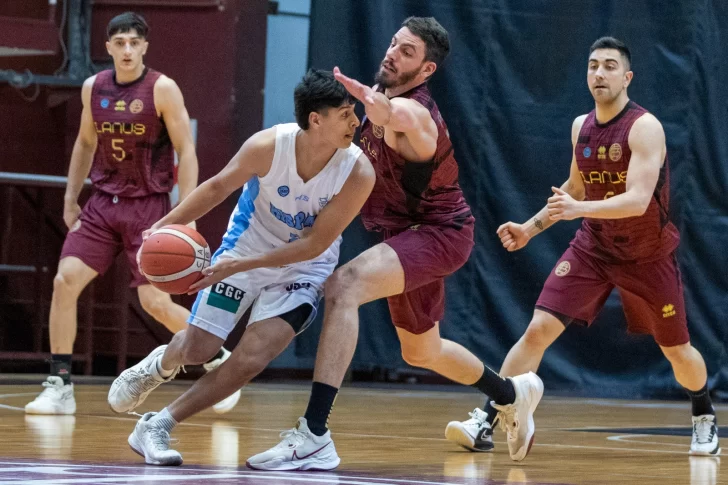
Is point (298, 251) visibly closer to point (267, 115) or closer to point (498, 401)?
point (498, 401)

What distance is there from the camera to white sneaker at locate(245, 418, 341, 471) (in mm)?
4582

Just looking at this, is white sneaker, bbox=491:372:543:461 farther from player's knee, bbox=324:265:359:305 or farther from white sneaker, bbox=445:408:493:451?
player's knee, bbox=324:265:359:305

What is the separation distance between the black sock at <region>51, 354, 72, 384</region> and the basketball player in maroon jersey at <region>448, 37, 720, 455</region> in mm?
2449

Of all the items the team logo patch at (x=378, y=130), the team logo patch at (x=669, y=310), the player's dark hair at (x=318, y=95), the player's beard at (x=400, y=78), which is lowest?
the team logo patch at (x=669, y=310)

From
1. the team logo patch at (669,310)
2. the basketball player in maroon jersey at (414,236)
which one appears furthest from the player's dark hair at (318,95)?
the team logo patch at (669,310)

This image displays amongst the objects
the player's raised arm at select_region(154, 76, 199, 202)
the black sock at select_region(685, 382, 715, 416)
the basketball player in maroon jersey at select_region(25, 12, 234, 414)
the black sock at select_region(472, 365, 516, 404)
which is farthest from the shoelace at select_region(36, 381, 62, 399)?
the black sock at select_region(685, 382, 715, 416)

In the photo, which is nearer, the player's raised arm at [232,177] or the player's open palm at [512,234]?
the player's raised arm at [232,177]

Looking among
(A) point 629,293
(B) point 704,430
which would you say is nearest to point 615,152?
(A) point 629,293

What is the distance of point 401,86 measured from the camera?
5.37 meters

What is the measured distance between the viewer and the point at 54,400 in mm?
6980

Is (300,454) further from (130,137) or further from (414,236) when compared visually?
(130,137)

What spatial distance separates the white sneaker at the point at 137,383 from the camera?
518 cm

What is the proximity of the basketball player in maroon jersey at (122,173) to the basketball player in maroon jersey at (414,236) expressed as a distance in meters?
2.03

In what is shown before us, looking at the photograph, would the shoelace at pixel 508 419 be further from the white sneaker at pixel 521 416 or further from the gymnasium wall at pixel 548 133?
the gymnasium wall at pixel 548 133
